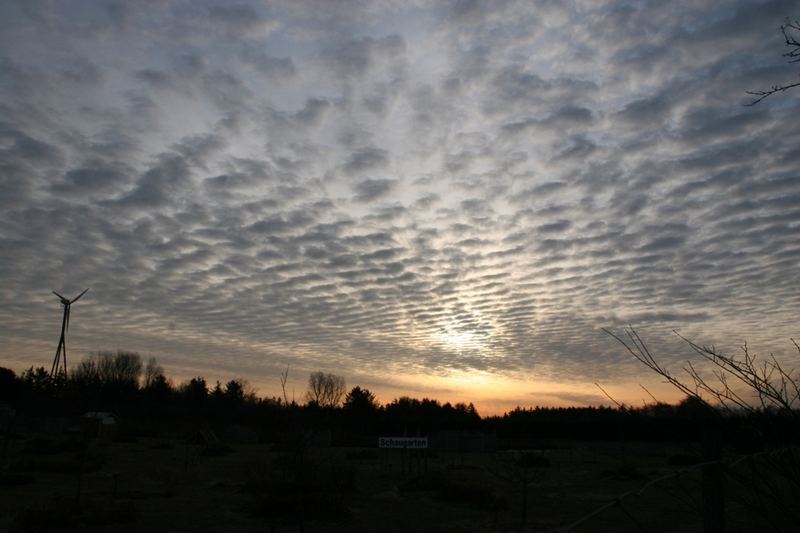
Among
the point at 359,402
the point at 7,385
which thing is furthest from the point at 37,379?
the point at 359,402

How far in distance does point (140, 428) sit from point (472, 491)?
55944 mm

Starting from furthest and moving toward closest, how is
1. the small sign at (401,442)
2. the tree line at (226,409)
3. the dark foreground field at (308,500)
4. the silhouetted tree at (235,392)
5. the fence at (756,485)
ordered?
the silhouetted tree at (235,392) < the tree line at (226,409) < the small sign at (401,442) < the dark foreground field at (308,500) < the fence at (756,485)

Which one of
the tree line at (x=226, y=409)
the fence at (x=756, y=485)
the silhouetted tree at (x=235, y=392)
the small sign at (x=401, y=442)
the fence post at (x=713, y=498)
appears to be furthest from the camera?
the silhouetted tree at (x=235, y=392)

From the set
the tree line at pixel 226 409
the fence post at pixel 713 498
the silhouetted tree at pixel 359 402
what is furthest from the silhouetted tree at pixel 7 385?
the fence post at pixel 713 498

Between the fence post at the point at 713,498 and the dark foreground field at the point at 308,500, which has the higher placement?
the fence post at the point at 713,498

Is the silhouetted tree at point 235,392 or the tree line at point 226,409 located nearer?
the tree line at point 226,409

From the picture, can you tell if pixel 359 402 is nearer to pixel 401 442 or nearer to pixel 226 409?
pixel 226 409

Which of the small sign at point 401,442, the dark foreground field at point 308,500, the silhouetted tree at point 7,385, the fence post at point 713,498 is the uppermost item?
the silhouetted tree at point 7,385

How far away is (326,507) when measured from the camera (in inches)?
783

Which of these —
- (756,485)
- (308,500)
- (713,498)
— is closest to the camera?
(756,485)

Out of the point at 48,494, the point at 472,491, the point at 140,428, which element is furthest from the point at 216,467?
the point at 140,428

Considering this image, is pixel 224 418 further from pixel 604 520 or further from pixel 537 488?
pixel 604 520

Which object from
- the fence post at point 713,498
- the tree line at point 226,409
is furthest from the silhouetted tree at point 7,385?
the fence post at point 713,498

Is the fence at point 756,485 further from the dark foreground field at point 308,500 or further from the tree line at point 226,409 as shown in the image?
the tree line at point 226,409
